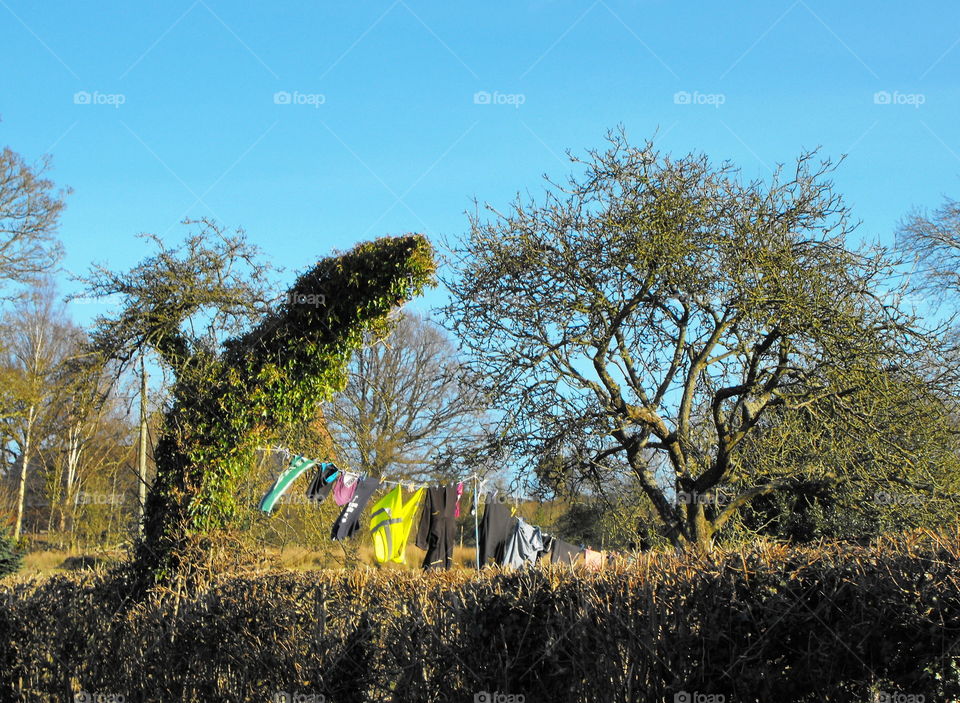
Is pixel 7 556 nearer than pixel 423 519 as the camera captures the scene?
No

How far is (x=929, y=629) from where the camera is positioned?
325 cm

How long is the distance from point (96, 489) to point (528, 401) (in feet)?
88.2

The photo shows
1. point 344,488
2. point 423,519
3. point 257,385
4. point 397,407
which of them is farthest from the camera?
point 397,407

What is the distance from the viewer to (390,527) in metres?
9.53
